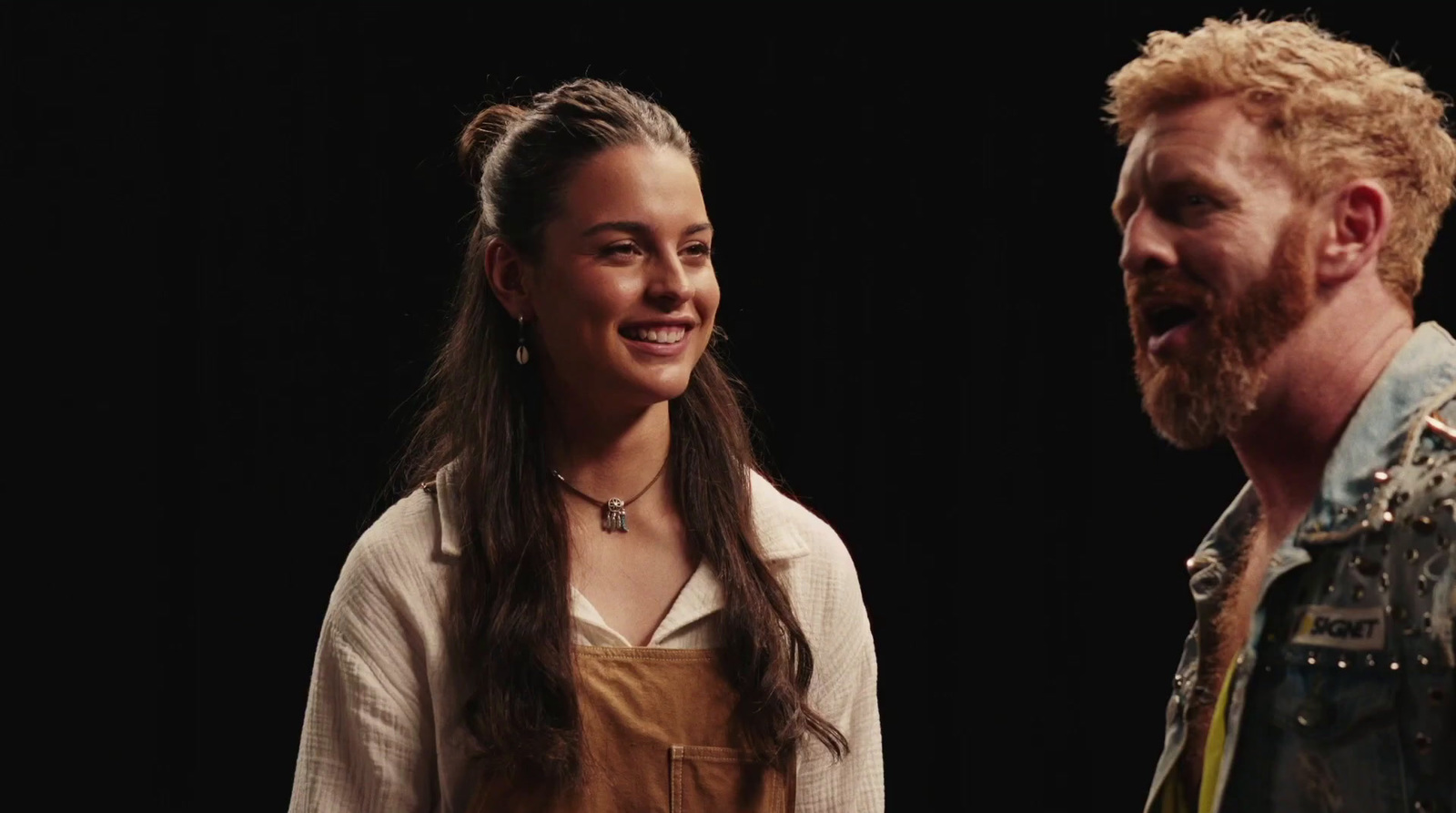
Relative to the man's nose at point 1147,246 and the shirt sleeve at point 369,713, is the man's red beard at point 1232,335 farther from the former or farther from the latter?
the shirt sleeve at point 369,713

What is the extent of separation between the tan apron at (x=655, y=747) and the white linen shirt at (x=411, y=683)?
43mm

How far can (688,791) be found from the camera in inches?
98.0

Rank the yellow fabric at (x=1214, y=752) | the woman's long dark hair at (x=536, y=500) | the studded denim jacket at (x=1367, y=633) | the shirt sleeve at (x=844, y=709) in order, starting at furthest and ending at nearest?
1. the shirt sleeve at (x=844, y=709)
2. the woman's long dark hair at (x=536, y=500)
3. the yellow fabric at (x=1214, y=752)
4. the studded denim jacket at (x=1367, y=633)

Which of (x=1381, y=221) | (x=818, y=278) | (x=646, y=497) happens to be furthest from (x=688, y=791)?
(x=818, y=278)

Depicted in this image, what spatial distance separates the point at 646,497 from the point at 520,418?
0.74 ft

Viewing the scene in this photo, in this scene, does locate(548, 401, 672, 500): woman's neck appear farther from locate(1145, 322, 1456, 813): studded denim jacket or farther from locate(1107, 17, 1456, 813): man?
locate(1145, 322, 1456, 813): studded denim jacket

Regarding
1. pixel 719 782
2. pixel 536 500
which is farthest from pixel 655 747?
pixel 536 500

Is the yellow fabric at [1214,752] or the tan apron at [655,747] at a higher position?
the yellow fabric at [1214,752]

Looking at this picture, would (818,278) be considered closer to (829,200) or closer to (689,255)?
(829,200)

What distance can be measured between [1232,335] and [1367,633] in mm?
381

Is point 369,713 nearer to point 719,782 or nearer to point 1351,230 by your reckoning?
point 719,782

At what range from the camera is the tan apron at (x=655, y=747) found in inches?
97.2

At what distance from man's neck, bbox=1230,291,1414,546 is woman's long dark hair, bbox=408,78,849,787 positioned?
2.69 feet

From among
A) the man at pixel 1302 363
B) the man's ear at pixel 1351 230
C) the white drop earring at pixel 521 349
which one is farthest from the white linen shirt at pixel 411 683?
the man's ear at pixel 1351 230
